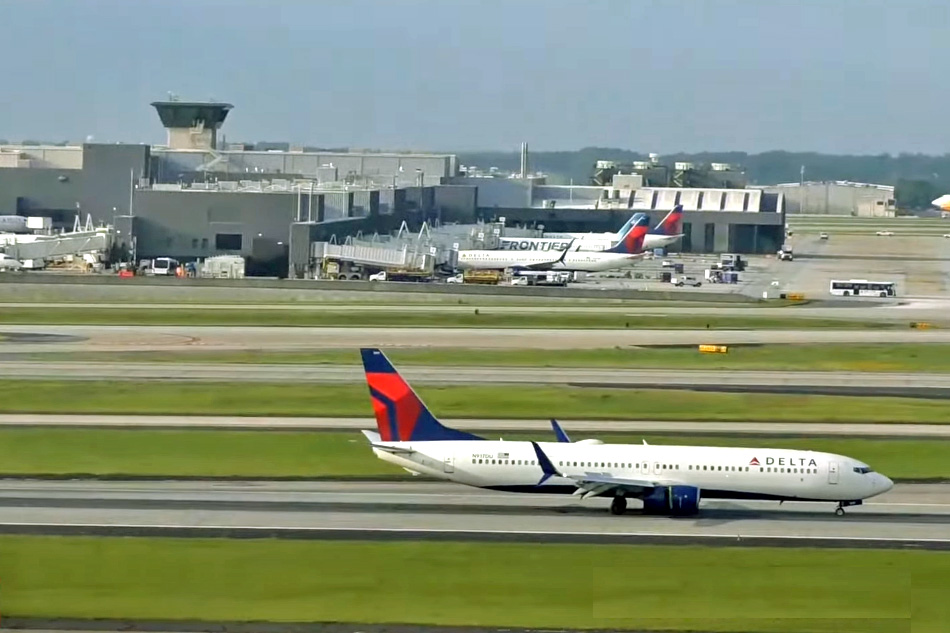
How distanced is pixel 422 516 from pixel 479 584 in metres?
8.42

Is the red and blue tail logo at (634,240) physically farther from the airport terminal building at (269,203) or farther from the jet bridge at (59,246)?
the jet bridge at (59,246)

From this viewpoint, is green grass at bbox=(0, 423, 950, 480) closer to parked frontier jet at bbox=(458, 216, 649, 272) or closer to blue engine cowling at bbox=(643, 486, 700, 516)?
blue engine cowling at bbox=(643, 486, 700, 516)

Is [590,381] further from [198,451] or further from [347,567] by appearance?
[347,567]

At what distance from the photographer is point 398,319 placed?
99.9 metres

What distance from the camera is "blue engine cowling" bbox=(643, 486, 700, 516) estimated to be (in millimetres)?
43812

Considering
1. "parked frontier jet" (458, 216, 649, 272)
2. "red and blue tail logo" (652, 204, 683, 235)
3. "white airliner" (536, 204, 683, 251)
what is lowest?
"parked frontier jet" (458, 216, 649, 272)

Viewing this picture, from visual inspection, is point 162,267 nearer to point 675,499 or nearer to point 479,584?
point 675,499

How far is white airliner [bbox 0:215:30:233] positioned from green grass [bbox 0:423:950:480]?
98561 millimetres

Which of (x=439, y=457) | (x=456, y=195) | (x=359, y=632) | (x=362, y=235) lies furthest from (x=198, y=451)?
(x=456, y=195)

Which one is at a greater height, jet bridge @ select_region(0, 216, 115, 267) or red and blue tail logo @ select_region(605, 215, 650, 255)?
red and blue tail logo @ select_region(605, 215, 650, 255)

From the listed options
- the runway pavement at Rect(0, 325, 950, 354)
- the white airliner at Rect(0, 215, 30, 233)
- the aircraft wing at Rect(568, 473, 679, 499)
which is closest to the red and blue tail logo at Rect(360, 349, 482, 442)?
the aircraft wing at Rect(568, 473, 679, 499)

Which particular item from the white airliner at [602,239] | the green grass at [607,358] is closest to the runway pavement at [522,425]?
the green grass at [607,358]

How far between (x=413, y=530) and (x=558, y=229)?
153 meters

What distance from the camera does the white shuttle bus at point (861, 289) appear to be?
12494 centimetres
